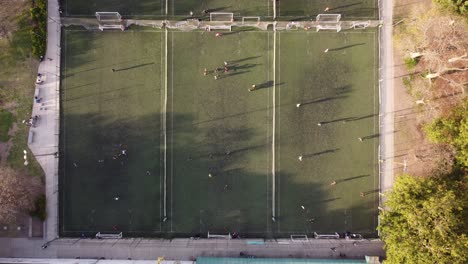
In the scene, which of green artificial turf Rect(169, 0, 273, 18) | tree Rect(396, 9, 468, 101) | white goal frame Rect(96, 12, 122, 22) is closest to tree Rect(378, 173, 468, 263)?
tree Rect(396, 9, 468, 101)

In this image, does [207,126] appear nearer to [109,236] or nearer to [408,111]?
[109,236]

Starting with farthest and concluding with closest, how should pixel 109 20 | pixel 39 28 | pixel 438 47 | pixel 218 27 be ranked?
pixel 218 27 → pixel 109 20 → pixel 39 28 → pixel 438 47

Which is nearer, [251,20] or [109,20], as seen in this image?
[109,20]

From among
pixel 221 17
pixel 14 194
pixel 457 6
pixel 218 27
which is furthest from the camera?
pixel 218 27

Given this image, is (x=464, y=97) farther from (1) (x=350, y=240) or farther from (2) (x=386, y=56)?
(1) (x=350, y=240)

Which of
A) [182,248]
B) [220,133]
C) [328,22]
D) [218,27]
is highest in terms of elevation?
[328,22]

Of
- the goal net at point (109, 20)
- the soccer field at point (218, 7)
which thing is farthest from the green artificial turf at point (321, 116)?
the goal net at point (109, 20)

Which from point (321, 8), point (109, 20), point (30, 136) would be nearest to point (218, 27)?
point (321, 8)
